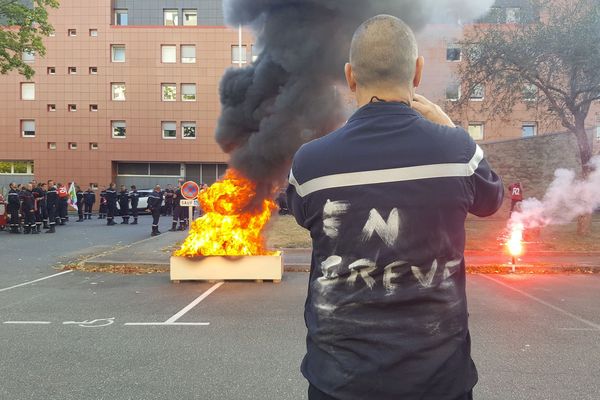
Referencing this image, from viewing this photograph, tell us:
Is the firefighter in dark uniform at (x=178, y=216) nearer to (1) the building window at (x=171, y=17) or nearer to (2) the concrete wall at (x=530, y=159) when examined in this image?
(2) the concrete wall at (x=530, y=159)

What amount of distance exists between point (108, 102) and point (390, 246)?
36391 mm

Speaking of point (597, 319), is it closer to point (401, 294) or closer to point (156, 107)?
point (401, 294)

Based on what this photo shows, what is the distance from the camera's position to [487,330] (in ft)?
16.4

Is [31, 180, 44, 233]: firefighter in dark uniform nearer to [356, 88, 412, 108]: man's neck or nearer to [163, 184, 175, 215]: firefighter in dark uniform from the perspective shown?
[163, 184, 175, 215]: firefighter in dark uniform

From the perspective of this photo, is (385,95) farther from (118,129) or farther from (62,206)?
(118,129)

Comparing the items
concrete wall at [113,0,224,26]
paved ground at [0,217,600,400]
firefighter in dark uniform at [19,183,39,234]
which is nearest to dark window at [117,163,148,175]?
concrete wall at [113,0,224,26]

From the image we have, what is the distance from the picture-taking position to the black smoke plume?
8242 mm

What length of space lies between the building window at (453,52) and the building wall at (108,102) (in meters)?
23.4

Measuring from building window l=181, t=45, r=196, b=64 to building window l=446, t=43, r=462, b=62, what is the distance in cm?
2531

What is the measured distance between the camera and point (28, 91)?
34344mm

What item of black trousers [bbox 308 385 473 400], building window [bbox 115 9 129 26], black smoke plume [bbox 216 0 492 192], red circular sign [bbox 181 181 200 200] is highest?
building window [bbox 115 9 129 26]

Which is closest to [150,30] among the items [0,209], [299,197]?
[0,209]

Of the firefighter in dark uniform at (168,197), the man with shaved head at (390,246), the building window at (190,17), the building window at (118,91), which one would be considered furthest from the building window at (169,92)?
the man with shaved head at (390,246)

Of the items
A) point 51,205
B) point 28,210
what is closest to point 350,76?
point 28,210
